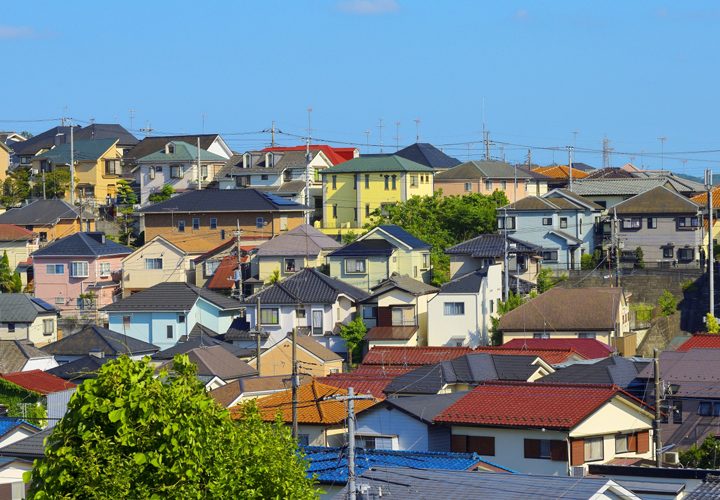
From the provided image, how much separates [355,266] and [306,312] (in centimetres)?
400

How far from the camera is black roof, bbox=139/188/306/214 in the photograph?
48.8m

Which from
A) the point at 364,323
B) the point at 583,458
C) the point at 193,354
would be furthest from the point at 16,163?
the point at 583,458

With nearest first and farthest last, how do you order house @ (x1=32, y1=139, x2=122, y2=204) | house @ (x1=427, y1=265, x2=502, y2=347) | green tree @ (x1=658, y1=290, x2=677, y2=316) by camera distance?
house @ (x1=427, y1=265, x2=502, y2=347) → green tree @ (x1=658, y1=290, x2=677, y2=316) → house @ (x1=32, y1=139, x2=122, y2=204)

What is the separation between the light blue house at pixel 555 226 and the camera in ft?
152

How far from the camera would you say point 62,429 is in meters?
10.4

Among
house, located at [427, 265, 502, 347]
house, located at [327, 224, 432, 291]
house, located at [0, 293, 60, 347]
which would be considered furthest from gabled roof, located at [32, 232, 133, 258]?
house, located at [427, 265, 502, 347]

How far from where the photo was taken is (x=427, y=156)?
62.7m

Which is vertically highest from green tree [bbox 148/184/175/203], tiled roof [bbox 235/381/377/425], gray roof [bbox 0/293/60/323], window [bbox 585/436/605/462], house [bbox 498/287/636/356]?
green tree [bbox 148/184/175/203]

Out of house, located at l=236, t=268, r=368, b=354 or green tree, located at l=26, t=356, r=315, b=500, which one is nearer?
green tree, located at l=26, t=356, r=315, b=500

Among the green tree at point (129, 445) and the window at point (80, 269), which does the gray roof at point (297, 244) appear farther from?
→ the green tree at point (129, 445)

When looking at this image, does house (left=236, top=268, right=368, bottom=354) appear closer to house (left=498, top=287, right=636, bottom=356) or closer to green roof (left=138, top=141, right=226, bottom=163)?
A: house (left=498, top=287, right=636, bottom=356)

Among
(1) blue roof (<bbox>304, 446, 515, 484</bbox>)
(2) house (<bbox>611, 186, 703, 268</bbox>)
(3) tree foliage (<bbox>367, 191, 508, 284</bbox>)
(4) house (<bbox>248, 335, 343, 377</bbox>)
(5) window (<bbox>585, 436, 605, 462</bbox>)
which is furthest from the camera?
(3) tree foliage (<bbox>367, 191, 508, 284</bbox>)

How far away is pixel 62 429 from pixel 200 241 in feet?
128

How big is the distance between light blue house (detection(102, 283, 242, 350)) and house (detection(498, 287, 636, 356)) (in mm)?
9687
